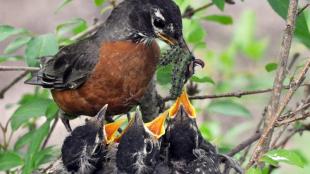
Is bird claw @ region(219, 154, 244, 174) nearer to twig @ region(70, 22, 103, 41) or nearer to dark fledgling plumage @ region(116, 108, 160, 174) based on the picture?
dark fledgling plumage @ region(116, 108, 160, 174)

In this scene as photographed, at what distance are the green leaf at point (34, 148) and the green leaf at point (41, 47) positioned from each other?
347mm

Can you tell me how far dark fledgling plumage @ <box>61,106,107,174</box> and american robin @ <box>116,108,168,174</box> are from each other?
0.38 feet

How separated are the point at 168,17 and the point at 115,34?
0.57 metres

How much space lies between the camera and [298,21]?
368 centimetres

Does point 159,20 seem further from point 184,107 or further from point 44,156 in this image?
point 44,156

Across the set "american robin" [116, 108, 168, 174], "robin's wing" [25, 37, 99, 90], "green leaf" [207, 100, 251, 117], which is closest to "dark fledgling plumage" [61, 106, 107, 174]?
"american robin" [116, 108, 168, 174]

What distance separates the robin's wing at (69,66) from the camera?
4500 millimetres

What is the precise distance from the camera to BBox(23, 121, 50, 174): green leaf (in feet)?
13.0

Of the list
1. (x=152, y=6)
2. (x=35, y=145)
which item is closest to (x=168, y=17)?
(x=152, y=6)

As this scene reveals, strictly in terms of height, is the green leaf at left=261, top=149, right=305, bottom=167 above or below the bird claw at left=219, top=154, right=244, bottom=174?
above

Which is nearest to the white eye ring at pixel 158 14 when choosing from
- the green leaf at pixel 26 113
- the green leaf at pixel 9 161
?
the green leaf at pixel 26 113

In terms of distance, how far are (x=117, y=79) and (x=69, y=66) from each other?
1.47ft

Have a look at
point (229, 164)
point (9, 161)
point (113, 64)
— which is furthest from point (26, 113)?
point (229, 164)

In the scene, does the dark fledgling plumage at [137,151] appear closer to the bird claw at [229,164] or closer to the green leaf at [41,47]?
the bird claw at [229,164]
